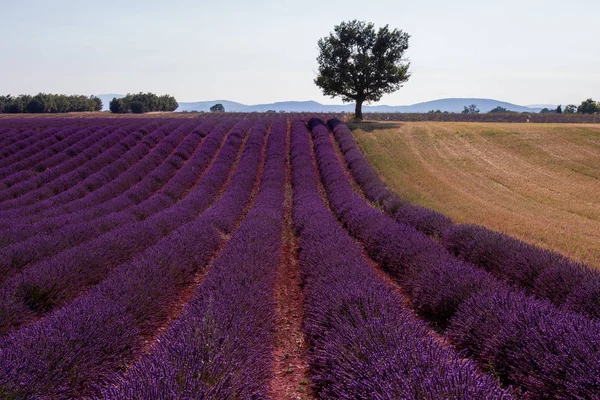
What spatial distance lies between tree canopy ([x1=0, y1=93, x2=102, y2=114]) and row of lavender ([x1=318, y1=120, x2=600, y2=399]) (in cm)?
8009

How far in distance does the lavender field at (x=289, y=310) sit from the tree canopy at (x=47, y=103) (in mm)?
71502

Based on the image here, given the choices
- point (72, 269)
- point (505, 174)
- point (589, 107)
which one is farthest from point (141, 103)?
point (589, 107)

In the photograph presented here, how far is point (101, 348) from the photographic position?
3807 mm

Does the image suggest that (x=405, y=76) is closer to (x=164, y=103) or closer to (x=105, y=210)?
(x=105, y=210)

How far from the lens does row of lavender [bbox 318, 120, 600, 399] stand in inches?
122

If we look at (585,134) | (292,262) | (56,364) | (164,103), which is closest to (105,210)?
(292,262)

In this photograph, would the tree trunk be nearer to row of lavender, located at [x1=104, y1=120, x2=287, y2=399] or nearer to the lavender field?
the lavender field

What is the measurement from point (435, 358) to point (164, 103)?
98.1 m

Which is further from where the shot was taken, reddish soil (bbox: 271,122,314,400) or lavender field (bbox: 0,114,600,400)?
reddish soil (bbox: 271,122,314,400)

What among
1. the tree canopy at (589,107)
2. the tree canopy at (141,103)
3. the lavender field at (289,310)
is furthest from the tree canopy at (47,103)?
the tree canopy at (589,107)

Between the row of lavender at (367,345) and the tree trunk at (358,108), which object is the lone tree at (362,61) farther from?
the row of lavender at (367,345)

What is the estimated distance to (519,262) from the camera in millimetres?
6227

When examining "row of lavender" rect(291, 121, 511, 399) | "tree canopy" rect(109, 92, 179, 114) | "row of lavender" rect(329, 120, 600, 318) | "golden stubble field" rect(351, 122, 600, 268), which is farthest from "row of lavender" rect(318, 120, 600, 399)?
"tree canopy" rect(109, 92, 179, 114)

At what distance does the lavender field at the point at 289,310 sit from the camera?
9.93ft
